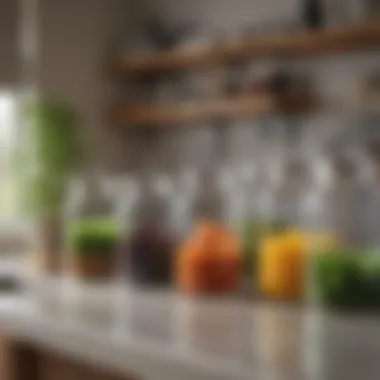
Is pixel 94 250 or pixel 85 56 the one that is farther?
pixel 85 56

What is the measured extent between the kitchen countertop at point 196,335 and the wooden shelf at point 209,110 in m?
0.84

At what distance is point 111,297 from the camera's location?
1.57 meters

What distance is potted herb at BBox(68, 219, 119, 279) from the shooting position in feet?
5.93

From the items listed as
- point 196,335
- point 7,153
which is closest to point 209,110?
point 7,153

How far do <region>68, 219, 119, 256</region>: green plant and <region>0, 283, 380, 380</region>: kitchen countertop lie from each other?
214 mm

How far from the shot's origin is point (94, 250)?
1.81 m

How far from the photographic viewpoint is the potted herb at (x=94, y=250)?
1807mm

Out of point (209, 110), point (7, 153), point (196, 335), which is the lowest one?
point (196, 335)

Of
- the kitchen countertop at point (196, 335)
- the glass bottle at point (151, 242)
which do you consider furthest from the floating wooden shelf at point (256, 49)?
the kitchen countertop at point (196, 335)

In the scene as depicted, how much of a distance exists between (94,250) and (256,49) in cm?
80

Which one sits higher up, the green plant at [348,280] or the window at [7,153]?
the window at [7,153]

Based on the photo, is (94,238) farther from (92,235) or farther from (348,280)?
(348,280)

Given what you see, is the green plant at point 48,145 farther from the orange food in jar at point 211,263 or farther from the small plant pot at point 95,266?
the orange food in jar at point 211,263

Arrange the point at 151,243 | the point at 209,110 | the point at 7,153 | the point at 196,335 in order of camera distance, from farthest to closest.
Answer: the point at 7,153 < the point at 209,110 < the point at 151,243 < the point at 196,335
